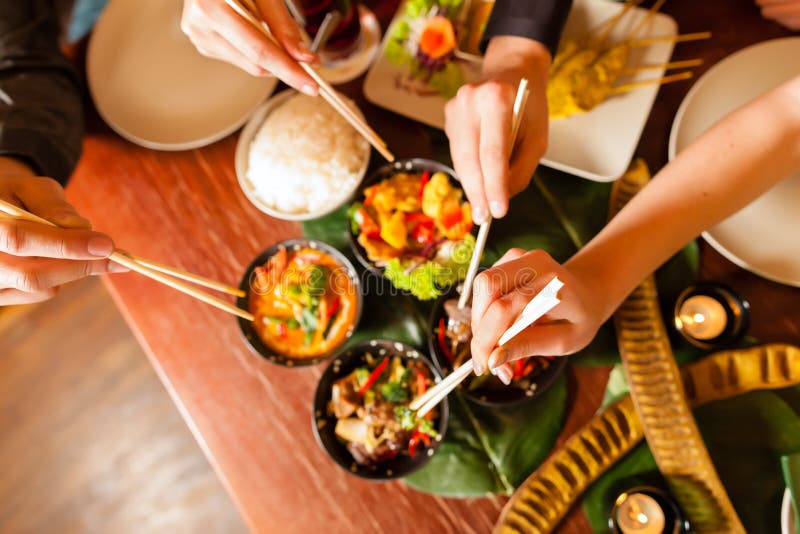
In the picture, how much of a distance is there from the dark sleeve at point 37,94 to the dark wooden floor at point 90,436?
5.53 feet

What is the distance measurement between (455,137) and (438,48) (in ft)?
1.75

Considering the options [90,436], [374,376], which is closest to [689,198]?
[374,376]

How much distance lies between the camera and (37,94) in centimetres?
170

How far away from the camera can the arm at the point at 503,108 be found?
131 cm

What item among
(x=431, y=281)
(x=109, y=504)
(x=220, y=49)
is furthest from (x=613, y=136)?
(x=109, y=504)

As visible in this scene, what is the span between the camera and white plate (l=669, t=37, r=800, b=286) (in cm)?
157

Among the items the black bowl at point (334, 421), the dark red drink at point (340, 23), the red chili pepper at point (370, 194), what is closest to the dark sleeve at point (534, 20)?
the dark red drink at point (340, 23)

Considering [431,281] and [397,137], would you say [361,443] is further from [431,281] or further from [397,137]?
[397,137]

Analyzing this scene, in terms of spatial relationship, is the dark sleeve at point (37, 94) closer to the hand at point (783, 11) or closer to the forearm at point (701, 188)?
the forearm at point (701, 188)

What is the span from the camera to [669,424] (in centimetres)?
Answer: 148

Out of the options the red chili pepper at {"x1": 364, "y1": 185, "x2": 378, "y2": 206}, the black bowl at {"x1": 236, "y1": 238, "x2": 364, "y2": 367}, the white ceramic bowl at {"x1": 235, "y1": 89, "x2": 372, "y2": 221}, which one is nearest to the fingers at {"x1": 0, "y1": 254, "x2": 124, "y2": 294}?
the black bowl at {"x1": 236, "y1": 238, "x2": 364, "y2": 367}

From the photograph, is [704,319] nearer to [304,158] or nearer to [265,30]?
[304,158]

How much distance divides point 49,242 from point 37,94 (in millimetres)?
779

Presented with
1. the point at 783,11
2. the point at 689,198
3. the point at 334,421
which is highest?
the point at 783,11
